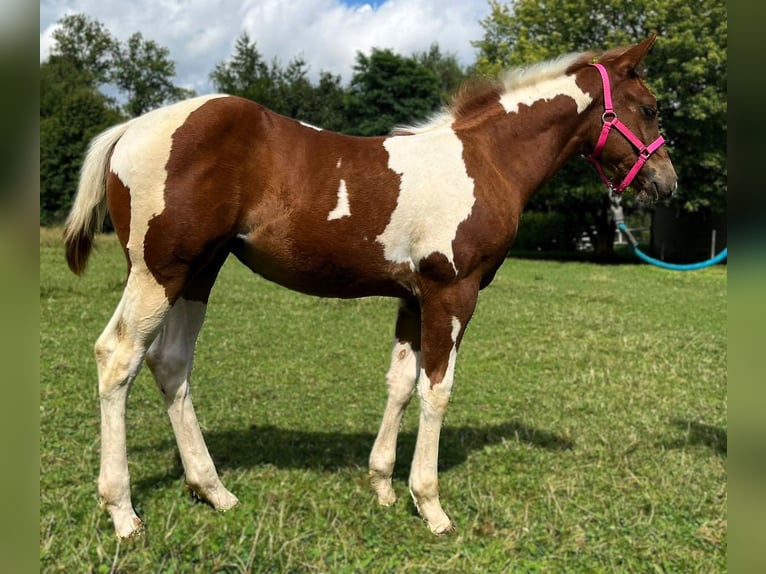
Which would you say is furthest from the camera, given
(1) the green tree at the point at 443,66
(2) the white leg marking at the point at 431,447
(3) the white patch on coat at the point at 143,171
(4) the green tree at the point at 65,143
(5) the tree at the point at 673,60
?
(1) the green tree at the point at 443,66

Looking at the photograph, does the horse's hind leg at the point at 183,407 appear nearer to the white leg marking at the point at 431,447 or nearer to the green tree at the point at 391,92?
the white leg marking at the point at 431,447

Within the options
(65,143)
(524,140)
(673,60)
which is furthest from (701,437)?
(65,143)

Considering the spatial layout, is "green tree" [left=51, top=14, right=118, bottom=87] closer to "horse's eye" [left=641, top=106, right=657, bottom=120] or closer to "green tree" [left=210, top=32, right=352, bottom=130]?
"green tree" [left=210, top=32, right=352, bottom=130]

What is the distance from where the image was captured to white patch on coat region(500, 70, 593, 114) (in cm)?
358

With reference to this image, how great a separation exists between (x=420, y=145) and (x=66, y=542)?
268cm

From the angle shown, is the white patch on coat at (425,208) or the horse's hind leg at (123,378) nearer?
the horse's hind leg at (123,378)

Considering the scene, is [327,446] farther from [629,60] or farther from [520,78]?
[629,60]

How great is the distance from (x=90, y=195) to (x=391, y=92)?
38.4 m

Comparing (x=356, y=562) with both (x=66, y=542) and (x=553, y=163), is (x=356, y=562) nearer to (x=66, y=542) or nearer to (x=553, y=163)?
(x=66, y=542)

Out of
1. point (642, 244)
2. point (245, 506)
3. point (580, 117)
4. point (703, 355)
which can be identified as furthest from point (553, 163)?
point (642, 244)

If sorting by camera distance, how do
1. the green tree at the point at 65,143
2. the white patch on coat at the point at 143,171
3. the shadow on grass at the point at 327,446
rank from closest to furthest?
the white patch on coat at the point at 143,171
the shadow on grass at the point at 327,446
the green tree at the point at 65,143

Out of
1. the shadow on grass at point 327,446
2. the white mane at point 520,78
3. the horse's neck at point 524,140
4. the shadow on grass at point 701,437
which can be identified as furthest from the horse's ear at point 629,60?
the shadow on grass at point 701,437

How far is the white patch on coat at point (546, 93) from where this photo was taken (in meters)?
3.58

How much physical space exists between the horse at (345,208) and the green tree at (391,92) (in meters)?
35.7
